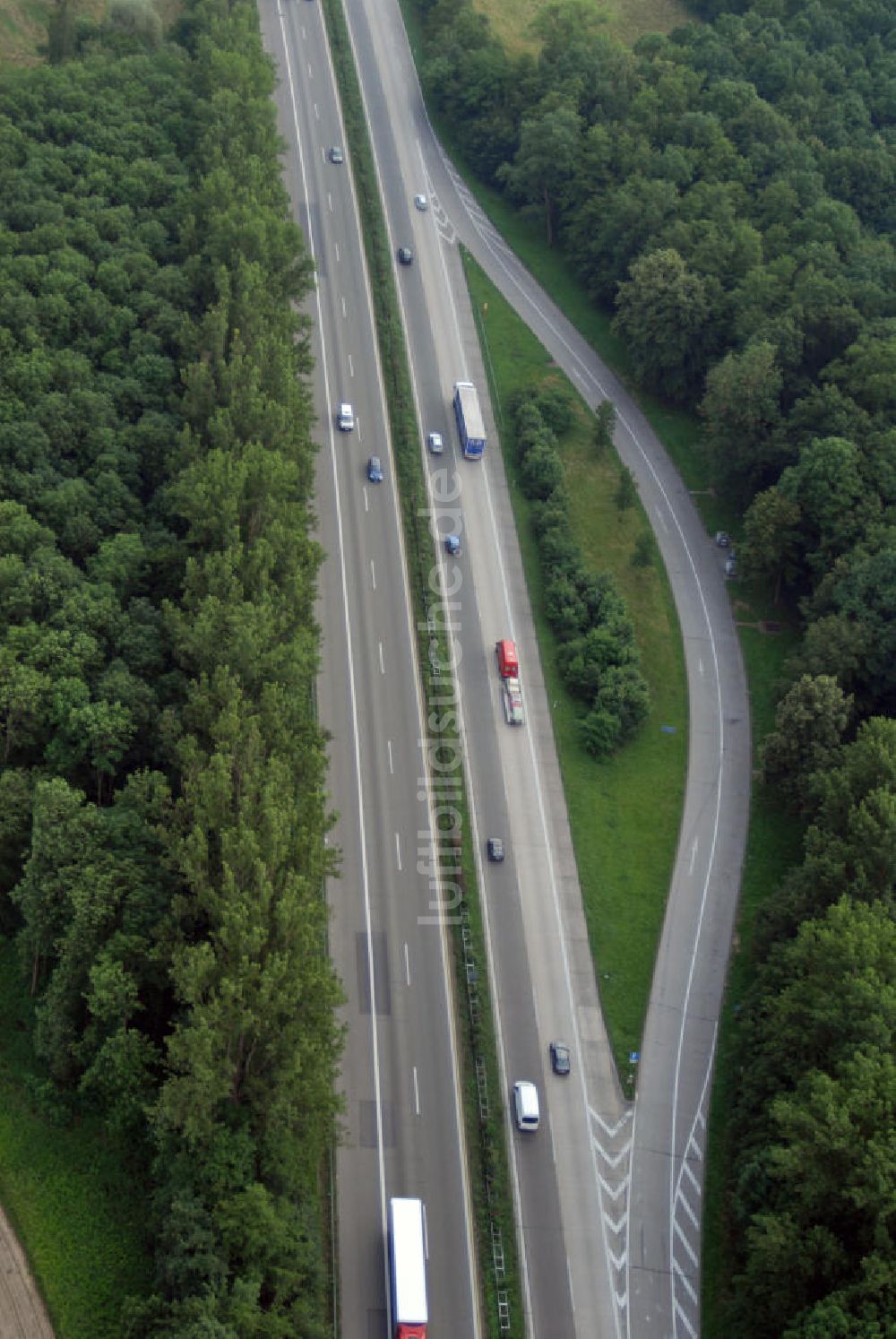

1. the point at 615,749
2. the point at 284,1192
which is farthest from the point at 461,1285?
the point at 615,749

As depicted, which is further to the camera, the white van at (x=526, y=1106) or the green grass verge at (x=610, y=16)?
the green grass verge at (x=610, y=16)

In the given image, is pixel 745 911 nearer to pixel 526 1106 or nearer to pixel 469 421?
pixel 526 1106

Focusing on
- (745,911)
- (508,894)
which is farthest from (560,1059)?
(745,911)

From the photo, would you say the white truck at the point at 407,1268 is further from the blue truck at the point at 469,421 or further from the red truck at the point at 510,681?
the blue truck at the point at 469,421

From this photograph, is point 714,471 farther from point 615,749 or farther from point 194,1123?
point 194,1123

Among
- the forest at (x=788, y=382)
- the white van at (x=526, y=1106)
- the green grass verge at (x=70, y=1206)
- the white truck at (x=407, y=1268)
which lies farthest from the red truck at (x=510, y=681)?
the green grass verge at (x=70, y=1206)

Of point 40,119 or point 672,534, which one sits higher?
point 40,119

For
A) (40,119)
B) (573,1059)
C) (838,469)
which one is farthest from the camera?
(40,119)
